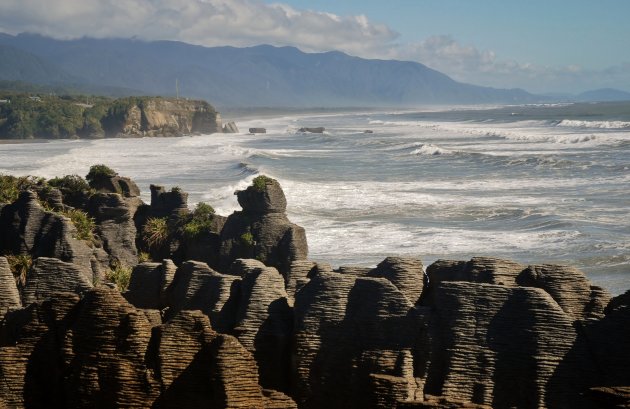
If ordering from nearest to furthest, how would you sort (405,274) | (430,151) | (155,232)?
(405,274) → (155,232) → (430,151)

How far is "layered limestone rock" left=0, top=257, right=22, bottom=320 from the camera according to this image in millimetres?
12125

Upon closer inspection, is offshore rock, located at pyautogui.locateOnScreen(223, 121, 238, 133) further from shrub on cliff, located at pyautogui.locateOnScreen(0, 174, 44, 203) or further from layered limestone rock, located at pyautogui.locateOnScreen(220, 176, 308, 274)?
layered limestone rock, located at pyautogui.locateOnScreen(220, 176, 308, 274)

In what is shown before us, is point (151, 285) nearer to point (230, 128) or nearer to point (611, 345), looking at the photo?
point (611, 345)

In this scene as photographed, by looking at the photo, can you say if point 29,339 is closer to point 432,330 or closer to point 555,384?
point 432,330

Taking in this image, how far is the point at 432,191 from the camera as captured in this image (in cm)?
4881

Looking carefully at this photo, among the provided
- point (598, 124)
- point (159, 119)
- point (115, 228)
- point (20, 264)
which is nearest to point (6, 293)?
point (20, 264)

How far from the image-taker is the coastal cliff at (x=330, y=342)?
981cm

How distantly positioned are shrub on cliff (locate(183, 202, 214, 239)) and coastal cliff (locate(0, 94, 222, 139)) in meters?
118

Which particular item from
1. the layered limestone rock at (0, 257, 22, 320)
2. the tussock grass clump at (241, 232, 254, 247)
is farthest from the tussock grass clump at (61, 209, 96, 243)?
the layered limestone rock at (0, 257, 22, 320)

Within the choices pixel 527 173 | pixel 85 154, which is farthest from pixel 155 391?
pixel 85 154

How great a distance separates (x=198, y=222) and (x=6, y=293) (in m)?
9.80

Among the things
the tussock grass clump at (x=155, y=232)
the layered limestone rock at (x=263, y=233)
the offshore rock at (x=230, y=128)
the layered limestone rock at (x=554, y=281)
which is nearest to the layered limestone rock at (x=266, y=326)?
the layered limestone rock at (x=554, y=281)

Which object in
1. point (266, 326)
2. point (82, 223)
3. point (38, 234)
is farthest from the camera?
point (82, 223)

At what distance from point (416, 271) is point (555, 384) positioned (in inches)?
121
